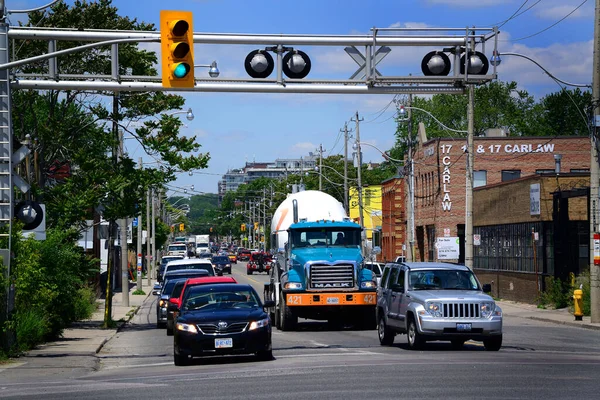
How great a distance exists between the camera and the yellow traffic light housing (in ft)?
59.1

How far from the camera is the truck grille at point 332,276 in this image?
1077 inches

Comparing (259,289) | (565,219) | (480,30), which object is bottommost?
(259,289)

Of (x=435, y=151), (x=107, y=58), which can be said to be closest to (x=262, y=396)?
(x=107, y=58)

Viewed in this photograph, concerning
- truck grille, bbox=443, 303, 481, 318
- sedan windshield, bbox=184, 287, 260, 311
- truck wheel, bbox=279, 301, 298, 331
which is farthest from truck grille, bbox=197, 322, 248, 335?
truck wheel, bbox=279, 301, 298, 331

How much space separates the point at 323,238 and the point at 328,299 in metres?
2.02

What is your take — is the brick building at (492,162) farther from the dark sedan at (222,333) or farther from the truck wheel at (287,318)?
the dark sedan at (222,333)

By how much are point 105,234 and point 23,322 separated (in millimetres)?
46238

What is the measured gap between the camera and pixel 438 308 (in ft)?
65.5

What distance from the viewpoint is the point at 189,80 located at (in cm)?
1873

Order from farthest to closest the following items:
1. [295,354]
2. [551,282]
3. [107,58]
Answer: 1. [551,282]
2. [107,58]
3. [295,354]

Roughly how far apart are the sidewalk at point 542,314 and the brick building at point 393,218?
117 feet

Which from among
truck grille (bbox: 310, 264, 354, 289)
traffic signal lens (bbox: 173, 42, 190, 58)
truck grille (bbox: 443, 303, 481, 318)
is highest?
traffic signal lens (bbox: 173, 42, 190, 58)

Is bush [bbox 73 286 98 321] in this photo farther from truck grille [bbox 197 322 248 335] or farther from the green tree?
truck grille [bbox 197 322 248 335]

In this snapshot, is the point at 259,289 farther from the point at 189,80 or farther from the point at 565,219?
the point at 189,80
